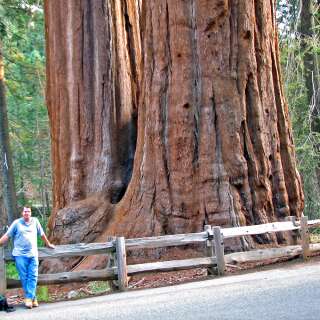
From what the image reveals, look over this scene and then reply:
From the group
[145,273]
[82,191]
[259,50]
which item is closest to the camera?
[145,273]

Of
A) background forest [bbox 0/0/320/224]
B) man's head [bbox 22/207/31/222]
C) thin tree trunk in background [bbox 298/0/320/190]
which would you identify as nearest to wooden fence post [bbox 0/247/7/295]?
man's head [bbox 22/207/31/222]

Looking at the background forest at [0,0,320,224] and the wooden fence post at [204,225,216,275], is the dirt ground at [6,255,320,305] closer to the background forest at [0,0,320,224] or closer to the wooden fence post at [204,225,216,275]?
the wooden fence post at [204,225,216,275]

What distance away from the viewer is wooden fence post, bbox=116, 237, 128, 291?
11.4 metres

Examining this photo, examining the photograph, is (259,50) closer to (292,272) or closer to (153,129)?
(153,129)

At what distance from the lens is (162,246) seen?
12367mm

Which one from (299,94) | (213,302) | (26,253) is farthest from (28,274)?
(299,94)

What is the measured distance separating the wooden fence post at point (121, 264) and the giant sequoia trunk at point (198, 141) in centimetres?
204

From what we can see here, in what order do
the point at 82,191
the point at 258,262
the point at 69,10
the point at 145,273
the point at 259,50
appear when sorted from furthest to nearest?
the point at 69,10
the point at 82,191
the point at 259,50
the point at 258,262
the point at 145,273

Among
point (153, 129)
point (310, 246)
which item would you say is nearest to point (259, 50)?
point (153, 129)

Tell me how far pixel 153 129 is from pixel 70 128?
294 cm

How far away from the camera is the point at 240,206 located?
13.4 metres

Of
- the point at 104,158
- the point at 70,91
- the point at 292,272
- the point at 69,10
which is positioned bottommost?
the point at 292,272

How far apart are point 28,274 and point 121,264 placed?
1650 mm

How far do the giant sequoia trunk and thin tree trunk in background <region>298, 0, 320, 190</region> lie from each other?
6778 mm
